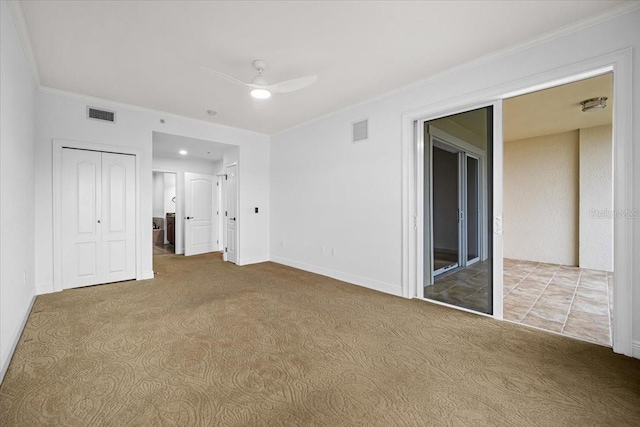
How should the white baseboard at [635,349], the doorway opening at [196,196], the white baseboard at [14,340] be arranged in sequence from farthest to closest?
the doorway opening at [196,196]
the white baseboard at [635,349]
the white baseboard at [14,340]

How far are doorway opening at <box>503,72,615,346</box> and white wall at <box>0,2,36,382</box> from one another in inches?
194

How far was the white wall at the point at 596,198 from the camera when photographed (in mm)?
5539

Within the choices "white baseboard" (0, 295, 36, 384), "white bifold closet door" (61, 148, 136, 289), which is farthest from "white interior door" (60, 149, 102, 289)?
"white baseboard" (0, 295, 36, 384)

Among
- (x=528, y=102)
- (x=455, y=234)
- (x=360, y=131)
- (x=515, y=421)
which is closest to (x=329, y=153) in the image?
(x=360, y=131)

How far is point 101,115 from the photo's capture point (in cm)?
454

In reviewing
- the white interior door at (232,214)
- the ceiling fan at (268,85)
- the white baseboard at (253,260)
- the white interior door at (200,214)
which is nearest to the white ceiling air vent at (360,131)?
the ceiling fan at (268,85)

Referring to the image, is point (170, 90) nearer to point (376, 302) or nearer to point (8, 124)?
point (8, 124)

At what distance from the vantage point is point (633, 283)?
2.38 meters

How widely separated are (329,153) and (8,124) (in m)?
3.97

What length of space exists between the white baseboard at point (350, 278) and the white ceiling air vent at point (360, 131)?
7.41 ft

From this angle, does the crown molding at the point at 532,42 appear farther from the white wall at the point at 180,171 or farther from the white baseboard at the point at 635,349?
the white wall at the point at 180,171

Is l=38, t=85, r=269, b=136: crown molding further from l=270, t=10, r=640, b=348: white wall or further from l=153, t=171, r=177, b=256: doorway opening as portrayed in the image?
l=153, t=171, r=177, b=256: doorway opening

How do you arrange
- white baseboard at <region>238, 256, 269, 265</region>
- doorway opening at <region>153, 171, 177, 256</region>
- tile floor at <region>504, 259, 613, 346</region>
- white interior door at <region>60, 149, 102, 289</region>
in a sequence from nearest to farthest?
tile floor at <region>504, 259, 613, 346</region> < white interior door at <region>60, 149, 102, 289</region> < white baseboard at <region>238, 256, 269, 265</region> < doorway opening at <region>153, 171, 177, 256</region>

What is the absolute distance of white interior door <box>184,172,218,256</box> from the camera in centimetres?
762
